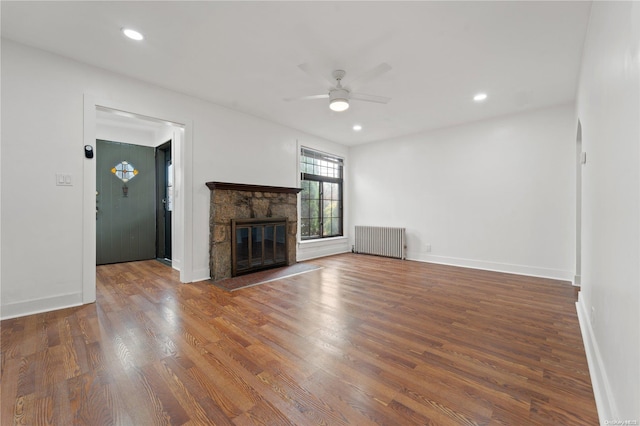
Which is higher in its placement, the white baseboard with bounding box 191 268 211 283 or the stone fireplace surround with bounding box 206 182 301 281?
the stone fireplace surround with bounding box 206 182 301 281

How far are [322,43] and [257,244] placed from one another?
10.1 feet

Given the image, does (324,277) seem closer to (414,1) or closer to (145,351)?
(145,351)

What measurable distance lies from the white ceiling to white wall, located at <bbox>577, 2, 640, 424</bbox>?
757 mm

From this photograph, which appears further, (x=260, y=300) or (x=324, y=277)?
(x=324, y=277)

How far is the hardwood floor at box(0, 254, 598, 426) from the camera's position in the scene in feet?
4.52

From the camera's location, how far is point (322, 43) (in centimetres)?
251

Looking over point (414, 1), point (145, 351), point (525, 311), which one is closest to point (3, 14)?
point (145, 351)

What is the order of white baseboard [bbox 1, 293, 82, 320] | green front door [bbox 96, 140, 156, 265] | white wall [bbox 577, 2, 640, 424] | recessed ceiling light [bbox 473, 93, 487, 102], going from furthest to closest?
green front door [bbox 96, 140, 156, 265], recessed ceiling light [bbox 473, 93, 487, 102], white baseboard [bbox 1, 293, 82, 320], white wall [bbox 577, 2, 640, 424]

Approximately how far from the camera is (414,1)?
2.00m

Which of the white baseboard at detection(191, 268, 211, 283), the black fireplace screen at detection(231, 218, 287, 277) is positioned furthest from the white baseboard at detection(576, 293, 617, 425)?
the white baseboard at detection(191, 268, 211, 283)

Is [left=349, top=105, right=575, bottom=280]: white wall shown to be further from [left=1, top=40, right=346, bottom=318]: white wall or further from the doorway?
[left=1, top=40, right=346, bottom=318]: white wall

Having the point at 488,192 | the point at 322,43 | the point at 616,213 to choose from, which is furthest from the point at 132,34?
the point at 488,192

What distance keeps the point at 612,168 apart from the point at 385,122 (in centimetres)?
376

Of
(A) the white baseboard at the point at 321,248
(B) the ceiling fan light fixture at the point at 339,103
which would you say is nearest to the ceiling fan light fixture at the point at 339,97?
(B) the ceiling fan light fixture at the point at 339,103
